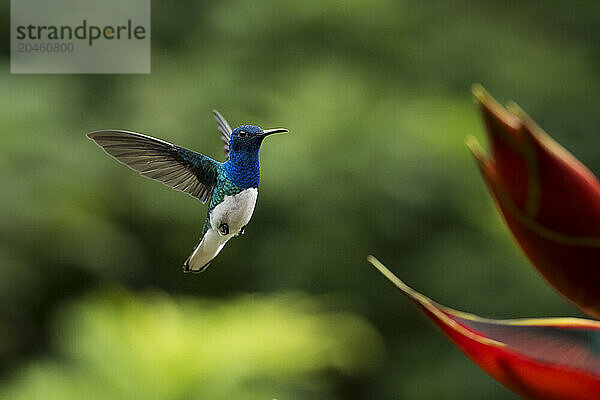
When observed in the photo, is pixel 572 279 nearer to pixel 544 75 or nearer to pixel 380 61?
pixel 380 61

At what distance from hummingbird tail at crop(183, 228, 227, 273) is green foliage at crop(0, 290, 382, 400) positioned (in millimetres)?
646

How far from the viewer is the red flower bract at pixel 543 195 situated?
0.19 metres

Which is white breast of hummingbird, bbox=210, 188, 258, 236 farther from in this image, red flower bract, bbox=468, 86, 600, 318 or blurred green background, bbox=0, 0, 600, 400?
blurred green background, bbox=0, 0, 600, 400

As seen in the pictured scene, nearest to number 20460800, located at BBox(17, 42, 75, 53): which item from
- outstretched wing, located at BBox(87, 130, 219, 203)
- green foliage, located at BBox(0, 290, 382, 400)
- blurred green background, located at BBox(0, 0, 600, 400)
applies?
outstretched wing, located at BBox(87, 130, 219, 203)

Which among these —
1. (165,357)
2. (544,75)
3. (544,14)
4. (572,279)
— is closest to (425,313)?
(572,279)

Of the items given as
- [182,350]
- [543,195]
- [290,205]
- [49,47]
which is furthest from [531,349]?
[290,205]

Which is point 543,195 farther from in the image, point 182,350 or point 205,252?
point 182,350

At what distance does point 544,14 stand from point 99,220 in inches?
45.3

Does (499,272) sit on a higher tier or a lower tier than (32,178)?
lower

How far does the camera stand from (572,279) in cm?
21

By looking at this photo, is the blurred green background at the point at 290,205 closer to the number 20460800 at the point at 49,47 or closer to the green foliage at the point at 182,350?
the green foliage at the point at 182,350

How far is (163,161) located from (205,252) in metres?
0.04

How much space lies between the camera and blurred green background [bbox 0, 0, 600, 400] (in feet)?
3.11

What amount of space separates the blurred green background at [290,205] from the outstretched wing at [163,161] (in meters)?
0.31
